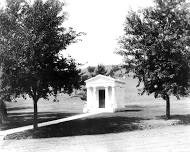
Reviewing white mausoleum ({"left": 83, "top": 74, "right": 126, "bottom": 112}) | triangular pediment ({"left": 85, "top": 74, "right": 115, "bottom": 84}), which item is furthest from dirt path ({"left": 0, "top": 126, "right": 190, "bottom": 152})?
triangular pediment ({"left": 85, "top": 74, "right": 115, "bottom": 84})

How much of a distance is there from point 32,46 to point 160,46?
8.76 m

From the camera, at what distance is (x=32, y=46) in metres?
20.2

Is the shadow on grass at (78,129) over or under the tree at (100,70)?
under

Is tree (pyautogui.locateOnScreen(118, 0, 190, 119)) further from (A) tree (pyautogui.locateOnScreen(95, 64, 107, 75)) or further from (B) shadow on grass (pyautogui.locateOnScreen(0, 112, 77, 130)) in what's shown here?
(A) tree (pyautogui.locateOnScreen(95, 64, 107, 75))

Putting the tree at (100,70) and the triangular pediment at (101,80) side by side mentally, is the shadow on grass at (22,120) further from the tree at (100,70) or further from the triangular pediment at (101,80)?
the tree at (100,70)

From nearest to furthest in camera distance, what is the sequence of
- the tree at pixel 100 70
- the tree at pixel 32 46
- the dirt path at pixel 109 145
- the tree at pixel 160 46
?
1. the dirt path at pixel 109 145
2. the tree at pixel 32 46
3. the tree at pixel 160 46
4. the tree at pixel 100 70

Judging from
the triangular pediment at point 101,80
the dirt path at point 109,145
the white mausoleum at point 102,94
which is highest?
the triangular pediment at point 101,80

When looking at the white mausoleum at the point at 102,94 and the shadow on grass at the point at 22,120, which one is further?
the white mausoleum at the point at 102,94

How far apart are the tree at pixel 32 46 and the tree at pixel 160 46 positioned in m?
4.66

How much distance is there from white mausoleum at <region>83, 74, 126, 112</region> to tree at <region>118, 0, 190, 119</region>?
1181 centimetres

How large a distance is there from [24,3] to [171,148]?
13049 mm

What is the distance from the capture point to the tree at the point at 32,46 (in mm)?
20281

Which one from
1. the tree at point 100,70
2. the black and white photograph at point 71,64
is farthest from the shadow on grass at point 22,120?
the tree at point 100,70

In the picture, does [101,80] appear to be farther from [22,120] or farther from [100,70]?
[100,70]
